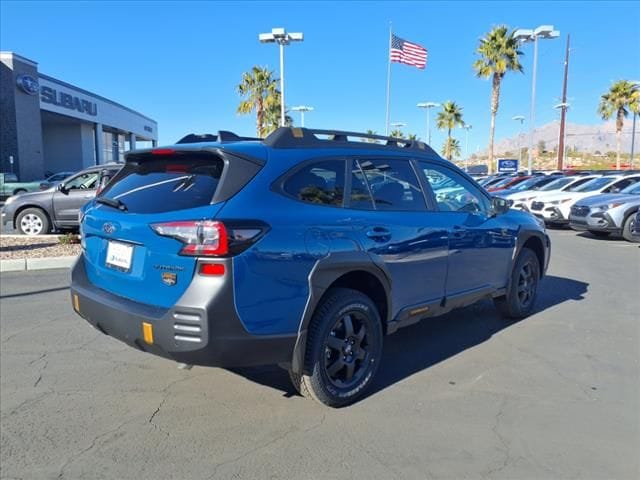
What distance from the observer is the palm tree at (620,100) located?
39906mm

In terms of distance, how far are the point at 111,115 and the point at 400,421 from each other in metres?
53.1

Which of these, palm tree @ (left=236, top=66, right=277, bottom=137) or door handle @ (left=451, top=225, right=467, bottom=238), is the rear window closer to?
door handle @ (left=451, top=225, right=467, bottom=238)

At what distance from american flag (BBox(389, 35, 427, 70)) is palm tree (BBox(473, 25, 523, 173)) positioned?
446 inches

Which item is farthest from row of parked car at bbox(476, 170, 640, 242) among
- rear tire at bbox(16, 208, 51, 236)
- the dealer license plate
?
rear tire at bbox(16, 208, 51, 236)

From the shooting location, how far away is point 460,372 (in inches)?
165

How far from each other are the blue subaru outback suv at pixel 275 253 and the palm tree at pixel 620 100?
4372cm

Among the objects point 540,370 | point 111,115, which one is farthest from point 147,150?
point 111,115

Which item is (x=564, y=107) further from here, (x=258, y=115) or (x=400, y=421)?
(x=400, y=421)

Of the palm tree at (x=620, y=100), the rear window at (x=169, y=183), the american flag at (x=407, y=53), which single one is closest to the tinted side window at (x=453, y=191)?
the rear window at (x=169, y=183)

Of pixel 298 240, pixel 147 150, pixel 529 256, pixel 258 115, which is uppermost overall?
pixel 258 115

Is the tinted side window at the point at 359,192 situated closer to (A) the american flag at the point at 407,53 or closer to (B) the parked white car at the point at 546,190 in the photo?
(B) the parked white car at the point at 546,190

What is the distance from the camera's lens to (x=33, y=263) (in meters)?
8.23

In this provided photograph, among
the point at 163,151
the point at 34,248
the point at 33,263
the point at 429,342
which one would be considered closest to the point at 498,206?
the point at 429,342

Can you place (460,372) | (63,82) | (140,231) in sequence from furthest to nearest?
(63,82) → (460,372) → (140,231)
